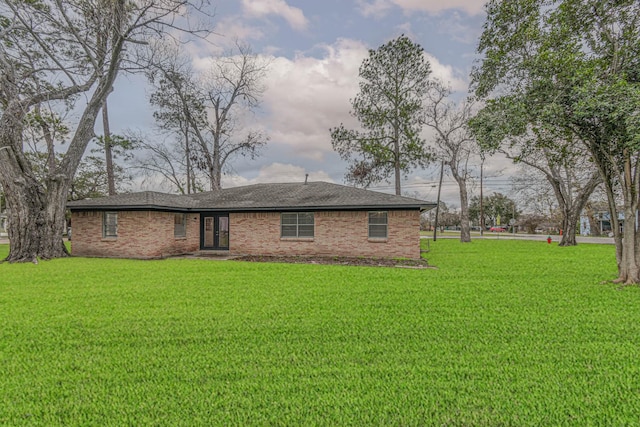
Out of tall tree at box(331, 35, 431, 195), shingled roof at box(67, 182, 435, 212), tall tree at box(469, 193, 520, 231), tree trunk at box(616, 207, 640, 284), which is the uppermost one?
tall tree at box(331, 35, 431, 195)

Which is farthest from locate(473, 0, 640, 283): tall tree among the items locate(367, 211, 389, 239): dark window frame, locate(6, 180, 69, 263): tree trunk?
locate(6, 180, 69, 263): tree trunk

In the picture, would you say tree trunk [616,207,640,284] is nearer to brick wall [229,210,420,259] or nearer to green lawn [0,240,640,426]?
green lawn [0,240,640,426]

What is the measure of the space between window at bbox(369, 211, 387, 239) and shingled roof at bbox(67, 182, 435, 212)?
589 millimetres

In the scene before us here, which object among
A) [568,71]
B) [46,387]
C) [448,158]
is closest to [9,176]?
[46,387]

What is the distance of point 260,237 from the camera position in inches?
575

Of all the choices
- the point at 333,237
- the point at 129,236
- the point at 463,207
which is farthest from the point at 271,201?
the point at 463,207

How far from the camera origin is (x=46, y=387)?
3.00 metres

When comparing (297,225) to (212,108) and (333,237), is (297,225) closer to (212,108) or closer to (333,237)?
(333,237)

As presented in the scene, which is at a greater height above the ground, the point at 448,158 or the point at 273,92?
the point at 273,92

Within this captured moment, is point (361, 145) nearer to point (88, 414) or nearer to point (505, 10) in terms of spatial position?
point (505, 10)

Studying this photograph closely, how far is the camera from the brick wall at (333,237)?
43.5ft

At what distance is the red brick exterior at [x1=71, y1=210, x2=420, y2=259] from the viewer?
13.3 meters

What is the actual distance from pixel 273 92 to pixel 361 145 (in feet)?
22.9

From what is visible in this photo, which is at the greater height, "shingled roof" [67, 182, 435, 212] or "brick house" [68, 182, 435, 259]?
"shingled roof" [67, 182, 435, 212]
